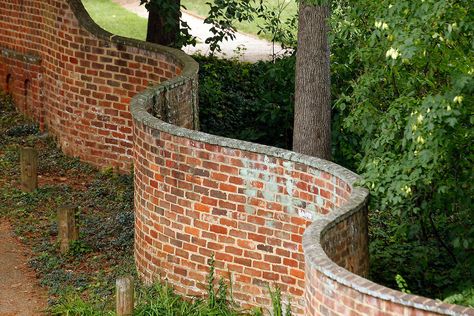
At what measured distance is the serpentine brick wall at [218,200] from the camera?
9.69 meters

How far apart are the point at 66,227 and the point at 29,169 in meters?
1.99

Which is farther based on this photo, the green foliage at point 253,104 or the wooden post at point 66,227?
the green foliage at point 253,104

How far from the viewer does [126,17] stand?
2953 cm

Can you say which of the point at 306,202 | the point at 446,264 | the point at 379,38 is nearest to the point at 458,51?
the point at 379,38

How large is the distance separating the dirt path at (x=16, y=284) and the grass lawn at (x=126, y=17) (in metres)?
12.7

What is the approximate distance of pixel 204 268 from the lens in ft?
40.2

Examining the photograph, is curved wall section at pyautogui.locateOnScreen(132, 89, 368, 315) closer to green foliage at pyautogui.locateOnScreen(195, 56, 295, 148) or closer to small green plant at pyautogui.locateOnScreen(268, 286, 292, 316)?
small green plant at pyautogui.locateOnScreen(268, 286, 292, 316)

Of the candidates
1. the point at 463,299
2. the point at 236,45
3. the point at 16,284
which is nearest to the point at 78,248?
the point at 16,284

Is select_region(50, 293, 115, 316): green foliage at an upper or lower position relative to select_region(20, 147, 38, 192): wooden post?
lower

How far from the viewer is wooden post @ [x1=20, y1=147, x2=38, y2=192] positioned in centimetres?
1573

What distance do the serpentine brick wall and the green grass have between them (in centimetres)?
1037

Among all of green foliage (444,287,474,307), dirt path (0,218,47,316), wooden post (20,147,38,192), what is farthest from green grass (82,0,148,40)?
green foliage (444,287,474,307)

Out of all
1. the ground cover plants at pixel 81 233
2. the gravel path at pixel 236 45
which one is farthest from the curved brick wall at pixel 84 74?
the gravel path at pixel 236 45

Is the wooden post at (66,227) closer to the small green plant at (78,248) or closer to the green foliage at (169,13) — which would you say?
the small green plant at (78,248)
